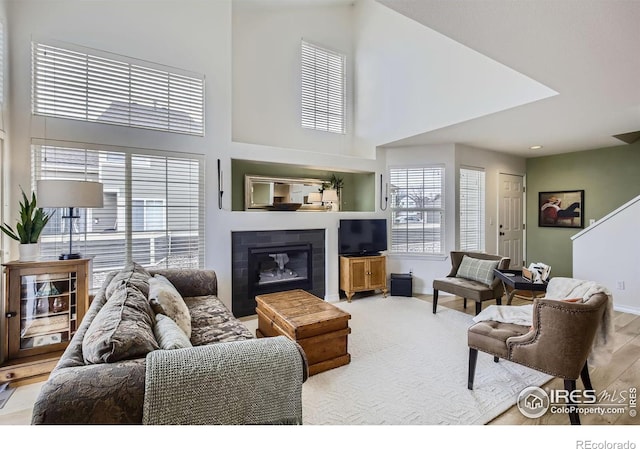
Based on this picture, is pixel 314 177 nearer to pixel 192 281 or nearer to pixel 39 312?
pixel 192 281

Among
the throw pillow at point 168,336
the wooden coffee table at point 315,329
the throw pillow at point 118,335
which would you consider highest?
the throw pillow at point 118,335

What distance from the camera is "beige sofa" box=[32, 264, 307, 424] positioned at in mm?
1009

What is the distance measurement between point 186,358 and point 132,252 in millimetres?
2655

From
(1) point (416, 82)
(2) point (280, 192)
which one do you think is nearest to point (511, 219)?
(1) point (416, 82)

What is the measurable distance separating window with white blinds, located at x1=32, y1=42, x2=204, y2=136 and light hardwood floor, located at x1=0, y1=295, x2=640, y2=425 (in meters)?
2.55

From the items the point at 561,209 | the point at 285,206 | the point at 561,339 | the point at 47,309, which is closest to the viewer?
the point at 561,339

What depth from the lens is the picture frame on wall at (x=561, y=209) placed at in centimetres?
536

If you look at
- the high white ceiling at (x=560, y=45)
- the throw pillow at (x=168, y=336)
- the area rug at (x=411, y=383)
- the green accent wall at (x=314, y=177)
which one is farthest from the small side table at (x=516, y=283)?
the throw pillow at (x=168, y=336)

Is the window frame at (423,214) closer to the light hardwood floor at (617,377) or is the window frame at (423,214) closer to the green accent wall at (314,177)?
the green accent wall at (314,177)

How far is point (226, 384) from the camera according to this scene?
3.84 ft

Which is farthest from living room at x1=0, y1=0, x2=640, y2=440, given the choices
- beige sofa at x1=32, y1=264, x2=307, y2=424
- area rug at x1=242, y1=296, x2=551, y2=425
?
beige sofa at x1=32, y1=264, x2=307, y2=424

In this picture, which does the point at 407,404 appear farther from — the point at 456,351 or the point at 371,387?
the point at 456,351

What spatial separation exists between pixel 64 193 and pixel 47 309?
1042 mm

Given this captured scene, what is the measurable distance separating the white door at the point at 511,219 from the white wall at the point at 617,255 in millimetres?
1280
